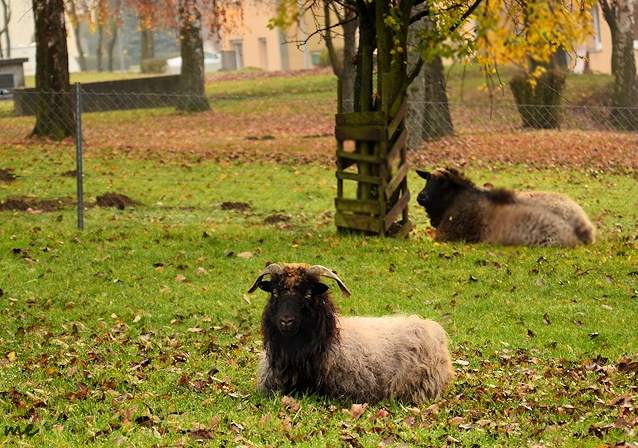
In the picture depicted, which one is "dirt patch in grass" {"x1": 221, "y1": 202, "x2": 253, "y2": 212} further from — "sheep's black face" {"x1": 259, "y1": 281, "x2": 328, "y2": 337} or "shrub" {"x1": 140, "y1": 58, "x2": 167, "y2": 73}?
"shrub" {"x1": 140, "y1": 58, "x2": 167, "y2": 73}

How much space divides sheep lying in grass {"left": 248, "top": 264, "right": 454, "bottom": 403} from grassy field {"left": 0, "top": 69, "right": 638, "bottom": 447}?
0.57 ft

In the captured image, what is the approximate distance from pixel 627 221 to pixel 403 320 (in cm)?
891

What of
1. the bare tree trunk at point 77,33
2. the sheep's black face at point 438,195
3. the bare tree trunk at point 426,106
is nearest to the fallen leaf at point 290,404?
the sheep's black face at point 438,195

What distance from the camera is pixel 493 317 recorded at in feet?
35.2

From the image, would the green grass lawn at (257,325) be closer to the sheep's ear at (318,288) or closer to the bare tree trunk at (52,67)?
the sheep's ear at (318,288)

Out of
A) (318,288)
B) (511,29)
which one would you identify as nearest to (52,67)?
(511,29)

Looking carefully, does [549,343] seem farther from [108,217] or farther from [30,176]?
[30,176]

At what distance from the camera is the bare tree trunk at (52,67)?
24625 mm

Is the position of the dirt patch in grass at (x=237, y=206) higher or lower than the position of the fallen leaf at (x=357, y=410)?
higher

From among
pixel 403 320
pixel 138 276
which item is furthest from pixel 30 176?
pixel 403 320

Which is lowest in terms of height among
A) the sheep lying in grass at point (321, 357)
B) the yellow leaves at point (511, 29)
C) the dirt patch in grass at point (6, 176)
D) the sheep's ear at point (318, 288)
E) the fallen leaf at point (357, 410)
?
the fallen leaf at point (357, 410)

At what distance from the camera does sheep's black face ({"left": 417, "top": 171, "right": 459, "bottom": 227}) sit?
49.8ft

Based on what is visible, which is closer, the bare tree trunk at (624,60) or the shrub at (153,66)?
the bare tree trunk at (624,60)

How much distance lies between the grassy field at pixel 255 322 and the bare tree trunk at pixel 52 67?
5352 millimetres
